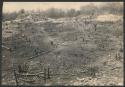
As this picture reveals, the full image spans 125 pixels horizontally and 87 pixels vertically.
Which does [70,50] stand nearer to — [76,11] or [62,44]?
[62,44]

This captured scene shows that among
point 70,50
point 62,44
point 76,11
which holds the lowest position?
point 70,50

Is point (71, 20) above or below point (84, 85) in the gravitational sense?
above

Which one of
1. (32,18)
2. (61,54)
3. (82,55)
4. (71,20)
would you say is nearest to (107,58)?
(82,55)

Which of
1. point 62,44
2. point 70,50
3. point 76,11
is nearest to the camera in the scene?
point 70,50

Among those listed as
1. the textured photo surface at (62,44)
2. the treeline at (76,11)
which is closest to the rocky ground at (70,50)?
the textured photo surface at (62,44)

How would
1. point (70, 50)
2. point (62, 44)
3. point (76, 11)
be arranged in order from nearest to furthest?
point (70, 50)
point (62, 44)
point (76, 11)

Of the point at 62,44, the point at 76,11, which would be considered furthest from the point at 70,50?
the point at 76,11

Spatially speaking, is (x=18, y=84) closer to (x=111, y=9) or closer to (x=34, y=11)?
(x=34, y=11)

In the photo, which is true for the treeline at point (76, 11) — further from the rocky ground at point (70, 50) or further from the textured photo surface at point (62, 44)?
the rocky ground at point (70, 50)

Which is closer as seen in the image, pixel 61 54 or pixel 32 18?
pixel 61 54

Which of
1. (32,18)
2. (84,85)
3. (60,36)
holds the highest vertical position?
(32,18)
